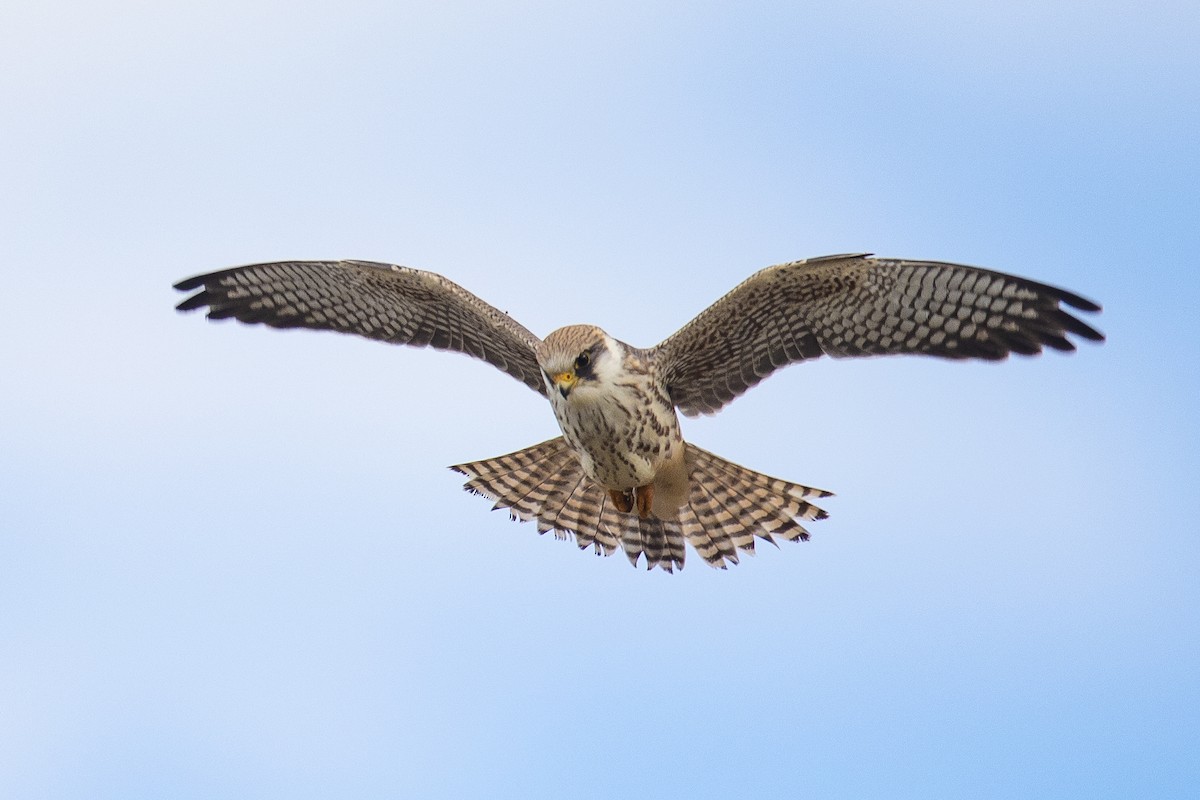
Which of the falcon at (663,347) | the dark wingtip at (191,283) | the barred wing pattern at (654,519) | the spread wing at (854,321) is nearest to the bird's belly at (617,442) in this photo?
the falcon at (663,347)

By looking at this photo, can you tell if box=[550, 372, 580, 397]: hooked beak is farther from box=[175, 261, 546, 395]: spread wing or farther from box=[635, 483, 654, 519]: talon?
box=[635, 483, 654, 519]: talon

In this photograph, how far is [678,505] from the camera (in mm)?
9188

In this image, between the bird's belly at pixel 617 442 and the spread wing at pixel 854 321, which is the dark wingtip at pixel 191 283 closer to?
the bird's belly at pixel 617 442

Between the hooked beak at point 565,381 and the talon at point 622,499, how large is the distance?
0.95 metres

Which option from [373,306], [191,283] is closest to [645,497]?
[373,306]

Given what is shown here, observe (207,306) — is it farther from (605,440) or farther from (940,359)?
(940,359)

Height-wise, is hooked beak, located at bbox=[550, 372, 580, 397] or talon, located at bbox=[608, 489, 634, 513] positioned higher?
hooked beak, located at bbox=[550, 372, 580, 397]

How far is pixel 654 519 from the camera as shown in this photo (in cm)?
925

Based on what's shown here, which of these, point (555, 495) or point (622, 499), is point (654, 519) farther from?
point (555, 495)

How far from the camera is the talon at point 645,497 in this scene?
8922 mm

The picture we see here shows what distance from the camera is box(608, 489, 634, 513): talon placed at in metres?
8.84

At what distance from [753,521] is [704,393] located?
2.73 ft

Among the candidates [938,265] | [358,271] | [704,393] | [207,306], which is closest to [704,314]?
[704,393]

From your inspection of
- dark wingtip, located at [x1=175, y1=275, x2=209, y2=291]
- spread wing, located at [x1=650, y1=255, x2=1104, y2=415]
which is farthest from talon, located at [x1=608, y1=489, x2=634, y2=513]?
dark wingtip, located at [x1=175, y1=275, x2=209, y2=291]
